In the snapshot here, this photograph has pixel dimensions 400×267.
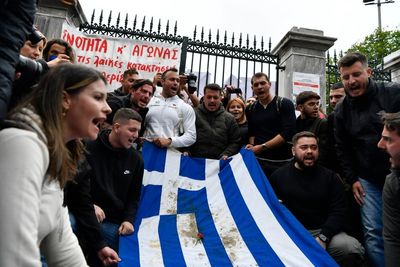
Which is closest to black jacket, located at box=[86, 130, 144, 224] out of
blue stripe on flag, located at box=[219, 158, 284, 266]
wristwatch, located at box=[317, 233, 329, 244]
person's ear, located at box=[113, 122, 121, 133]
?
person's ear, located at box=[113, 122, 121, 133]

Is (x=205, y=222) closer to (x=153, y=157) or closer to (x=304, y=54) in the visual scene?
(x=153, y=157)

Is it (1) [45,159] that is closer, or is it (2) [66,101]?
(1) [45,159]

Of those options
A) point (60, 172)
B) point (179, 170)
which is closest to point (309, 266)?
point (179, 170)

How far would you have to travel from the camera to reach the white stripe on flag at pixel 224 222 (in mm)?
2850

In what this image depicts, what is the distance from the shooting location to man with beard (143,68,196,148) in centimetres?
401

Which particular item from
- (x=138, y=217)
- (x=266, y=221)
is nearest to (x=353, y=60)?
(x=266, y=221)

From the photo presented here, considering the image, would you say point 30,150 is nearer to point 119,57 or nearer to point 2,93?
point 2,93

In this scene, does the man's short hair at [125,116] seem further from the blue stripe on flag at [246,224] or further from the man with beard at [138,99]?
the blue stripe on flag at [246,224]

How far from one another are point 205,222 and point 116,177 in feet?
3.16

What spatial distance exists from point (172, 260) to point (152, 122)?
71.0 inches

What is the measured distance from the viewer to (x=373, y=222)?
3.06 m

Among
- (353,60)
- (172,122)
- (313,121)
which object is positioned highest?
(353,60)

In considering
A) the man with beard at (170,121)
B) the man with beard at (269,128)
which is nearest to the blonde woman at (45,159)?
the man with beard at (170,121)

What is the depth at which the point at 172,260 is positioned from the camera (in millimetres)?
2740
